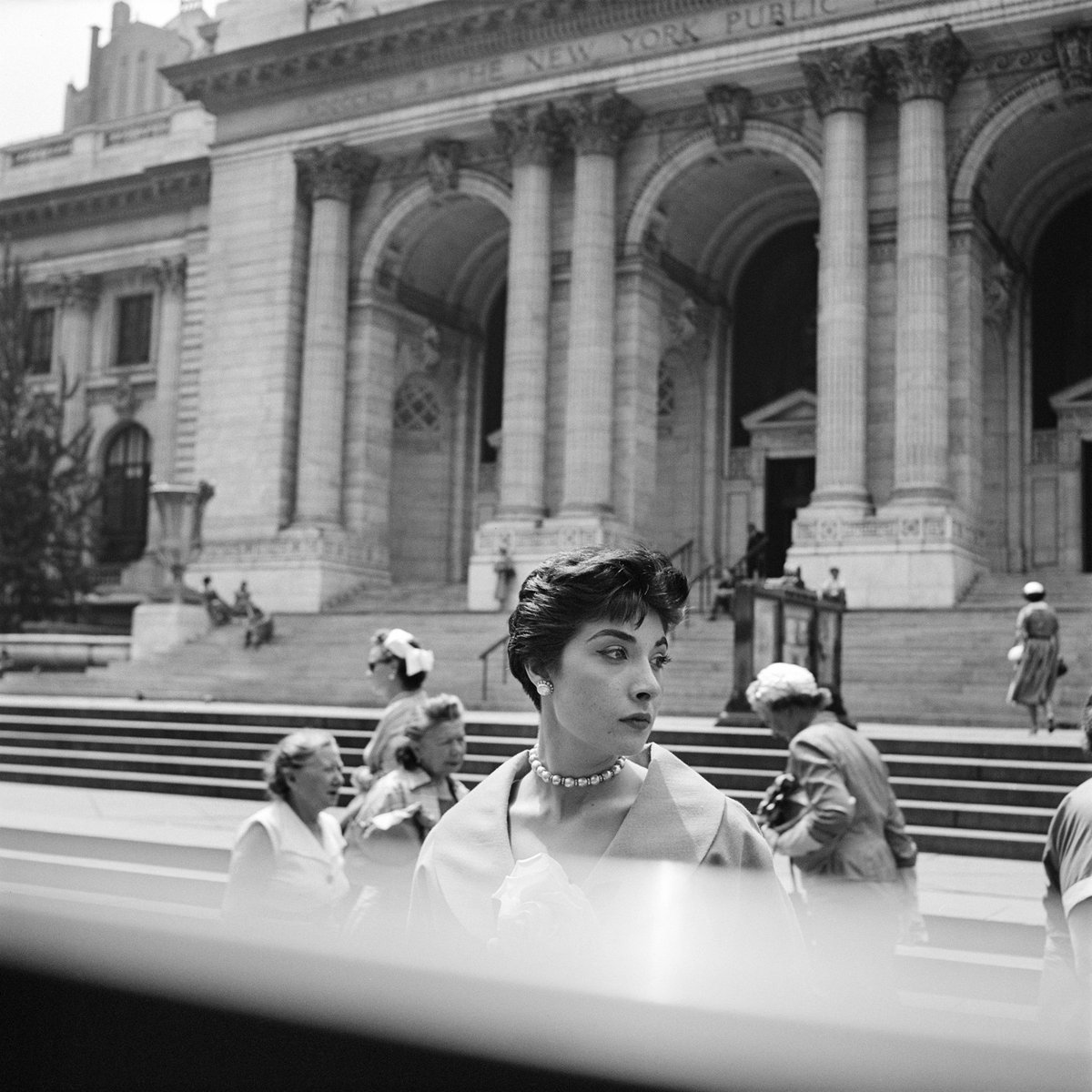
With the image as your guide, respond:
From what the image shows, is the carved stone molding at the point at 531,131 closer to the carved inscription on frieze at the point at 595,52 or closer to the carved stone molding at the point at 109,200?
the carved inscription on frieze at the point at 595,52

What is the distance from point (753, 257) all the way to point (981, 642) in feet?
49.2

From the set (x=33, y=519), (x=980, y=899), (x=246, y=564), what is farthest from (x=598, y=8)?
(x=980, y=899)

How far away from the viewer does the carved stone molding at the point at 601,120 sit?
29.2m

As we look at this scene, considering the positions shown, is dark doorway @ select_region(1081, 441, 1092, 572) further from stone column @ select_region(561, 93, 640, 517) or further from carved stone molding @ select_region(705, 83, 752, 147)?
stone column @ select_region(561, 93, 640, 517)

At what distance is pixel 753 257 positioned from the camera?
112 ft

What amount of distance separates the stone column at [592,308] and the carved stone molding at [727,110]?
174 cm

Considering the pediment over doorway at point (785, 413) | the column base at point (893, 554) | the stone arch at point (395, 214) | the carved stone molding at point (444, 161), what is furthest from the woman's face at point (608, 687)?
the stone arch at point (395, 214)

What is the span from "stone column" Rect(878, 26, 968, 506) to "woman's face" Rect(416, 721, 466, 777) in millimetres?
21297

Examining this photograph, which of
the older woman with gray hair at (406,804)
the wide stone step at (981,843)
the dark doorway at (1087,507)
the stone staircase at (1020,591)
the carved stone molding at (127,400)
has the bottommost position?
the wide stone step at (981,843)

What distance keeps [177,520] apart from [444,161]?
395 inches

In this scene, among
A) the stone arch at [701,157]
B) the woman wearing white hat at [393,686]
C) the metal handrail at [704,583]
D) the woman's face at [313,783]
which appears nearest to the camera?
the woman's face at [313,783]

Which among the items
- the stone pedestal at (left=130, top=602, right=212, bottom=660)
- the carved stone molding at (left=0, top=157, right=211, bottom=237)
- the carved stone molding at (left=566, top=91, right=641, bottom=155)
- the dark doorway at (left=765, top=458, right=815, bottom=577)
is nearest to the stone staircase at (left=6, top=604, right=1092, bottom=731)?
the stone pedestal at (left=130, top=602, right=212, bottom=660)

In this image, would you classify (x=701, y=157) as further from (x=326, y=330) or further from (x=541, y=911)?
(x=541, y=911)

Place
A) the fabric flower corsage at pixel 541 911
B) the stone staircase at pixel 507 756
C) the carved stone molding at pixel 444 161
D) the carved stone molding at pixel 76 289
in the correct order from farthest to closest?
the carved stone molding at pixel 76 289, the carved stone molding at pixel 444 161, the stone staircase at pixel 507 756, the fabric flower corsage at pixel 541 911
